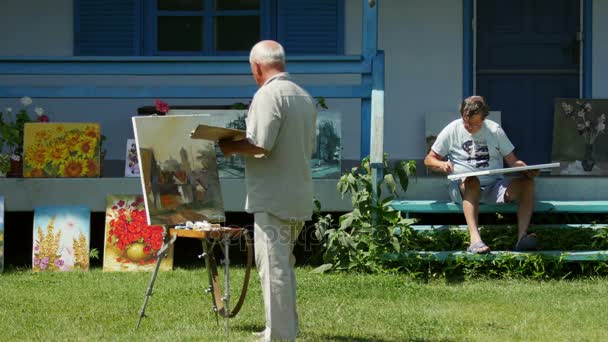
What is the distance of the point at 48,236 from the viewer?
355 inches

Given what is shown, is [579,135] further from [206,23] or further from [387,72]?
[206,23]

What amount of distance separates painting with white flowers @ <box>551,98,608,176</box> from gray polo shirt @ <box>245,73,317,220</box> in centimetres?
462

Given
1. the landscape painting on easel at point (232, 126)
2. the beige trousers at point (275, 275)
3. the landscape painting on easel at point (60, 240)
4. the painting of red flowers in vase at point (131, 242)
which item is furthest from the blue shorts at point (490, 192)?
the beige trousers at point (275, 275)

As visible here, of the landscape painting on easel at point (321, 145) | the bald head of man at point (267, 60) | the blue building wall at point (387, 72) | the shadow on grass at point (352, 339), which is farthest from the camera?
the blue building wall at point (387, 72)

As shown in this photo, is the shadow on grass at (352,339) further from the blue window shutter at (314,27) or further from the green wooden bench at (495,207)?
the blue window shutter at (314,27)

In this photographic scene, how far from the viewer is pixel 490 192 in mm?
8836

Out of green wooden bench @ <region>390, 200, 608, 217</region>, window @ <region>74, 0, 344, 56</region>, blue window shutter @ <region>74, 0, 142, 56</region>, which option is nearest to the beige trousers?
green wooden bench @ <region>390, 200, 608, 217</region>

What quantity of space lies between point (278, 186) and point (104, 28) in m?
5.27

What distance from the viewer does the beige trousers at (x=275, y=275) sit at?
6.13 meters

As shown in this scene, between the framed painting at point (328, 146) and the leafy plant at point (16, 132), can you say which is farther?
the leafy plant at point (16, 132)

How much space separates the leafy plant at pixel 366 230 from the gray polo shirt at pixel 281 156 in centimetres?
252

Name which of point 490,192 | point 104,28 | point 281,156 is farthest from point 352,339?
point 104,28

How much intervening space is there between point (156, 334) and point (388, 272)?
8.30ft

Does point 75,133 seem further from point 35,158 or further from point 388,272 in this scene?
point 388,272
